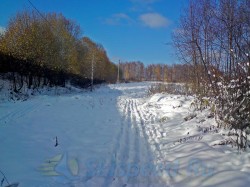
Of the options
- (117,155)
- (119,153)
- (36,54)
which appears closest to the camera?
(117,155)

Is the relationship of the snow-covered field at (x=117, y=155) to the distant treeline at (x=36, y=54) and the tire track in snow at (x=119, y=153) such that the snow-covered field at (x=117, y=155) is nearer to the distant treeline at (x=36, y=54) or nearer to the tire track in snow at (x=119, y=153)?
the tire track in snow at (x=119, y=153)

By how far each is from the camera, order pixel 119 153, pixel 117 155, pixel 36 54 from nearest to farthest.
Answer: pixel 117 155
pixel 119 153
pixel 36 54

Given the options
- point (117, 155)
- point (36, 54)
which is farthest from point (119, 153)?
point (36, 54)

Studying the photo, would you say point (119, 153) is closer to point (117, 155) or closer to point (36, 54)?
point (117, 155)

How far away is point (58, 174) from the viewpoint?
510 cm

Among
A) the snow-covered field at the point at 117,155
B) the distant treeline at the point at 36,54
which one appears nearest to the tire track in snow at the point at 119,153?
the snow-covered field at the point at 117,155

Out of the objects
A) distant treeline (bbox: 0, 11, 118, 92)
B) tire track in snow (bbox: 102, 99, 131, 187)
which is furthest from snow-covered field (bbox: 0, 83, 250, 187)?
distant treeline (bbox: 0, 11, 118, 92)

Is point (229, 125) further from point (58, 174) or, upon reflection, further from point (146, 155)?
point (58, 174)

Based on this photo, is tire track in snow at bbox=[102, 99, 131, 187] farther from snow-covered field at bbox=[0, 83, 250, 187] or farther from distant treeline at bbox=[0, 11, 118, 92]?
distant treeline at bbox=[0, 11, 118, 92]

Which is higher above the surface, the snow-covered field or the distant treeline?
the distant treeline

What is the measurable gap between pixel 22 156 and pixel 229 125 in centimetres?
509

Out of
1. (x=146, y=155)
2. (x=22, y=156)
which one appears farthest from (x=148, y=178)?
(x=22, y=156)

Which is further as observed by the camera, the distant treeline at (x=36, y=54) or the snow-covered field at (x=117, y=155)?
the distant treeline at (x=36, y=54)

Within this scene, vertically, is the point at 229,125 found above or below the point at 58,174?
above
